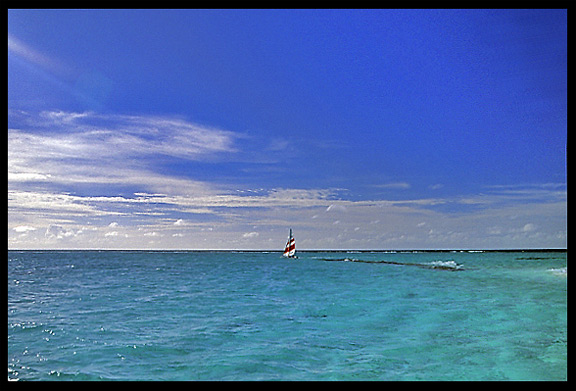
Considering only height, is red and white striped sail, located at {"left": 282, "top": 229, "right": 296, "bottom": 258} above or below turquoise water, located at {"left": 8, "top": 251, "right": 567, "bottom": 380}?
above

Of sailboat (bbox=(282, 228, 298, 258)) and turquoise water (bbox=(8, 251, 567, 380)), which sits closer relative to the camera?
turquoise water (bbox=(8, 251, 567, 380))

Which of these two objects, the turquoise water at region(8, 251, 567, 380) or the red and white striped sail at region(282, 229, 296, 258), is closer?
the turquoise water at region(8, 251, 567, 380)

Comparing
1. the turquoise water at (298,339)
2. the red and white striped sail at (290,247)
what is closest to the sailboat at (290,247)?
the red and white striped sail at (290,247)

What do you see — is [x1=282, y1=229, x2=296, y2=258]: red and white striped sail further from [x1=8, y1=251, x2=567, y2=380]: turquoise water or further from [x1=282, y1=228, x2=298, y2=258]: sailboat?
[x1=8, y1=251, x2=567, y2=380]: turquoise water

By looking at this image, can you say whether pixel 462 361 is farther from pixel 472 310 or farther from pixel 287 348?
pixel 472 310

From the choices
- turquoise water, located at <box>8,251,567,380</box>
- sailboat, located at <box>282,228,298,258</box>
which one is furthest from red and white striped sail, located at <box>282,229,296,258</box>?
turquoise water, located at <box>8,251,567,380</box>

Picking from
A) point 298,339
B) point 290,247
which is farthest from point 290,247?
point 298,339

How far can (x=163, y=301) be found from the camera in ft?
38.6

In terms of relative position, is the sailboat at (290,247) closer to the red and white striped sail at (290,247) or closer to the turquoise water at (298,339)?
the red and white striped sail at (290,247)

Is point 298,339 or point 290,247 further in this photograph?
point 290,247

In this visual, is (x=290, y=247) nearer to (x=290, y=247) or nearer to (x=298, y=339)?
(x=290, y=247)

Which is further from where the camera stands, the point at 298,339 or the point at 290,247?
the point at 290,247

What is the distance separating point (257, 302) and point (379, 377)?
23.1ft
